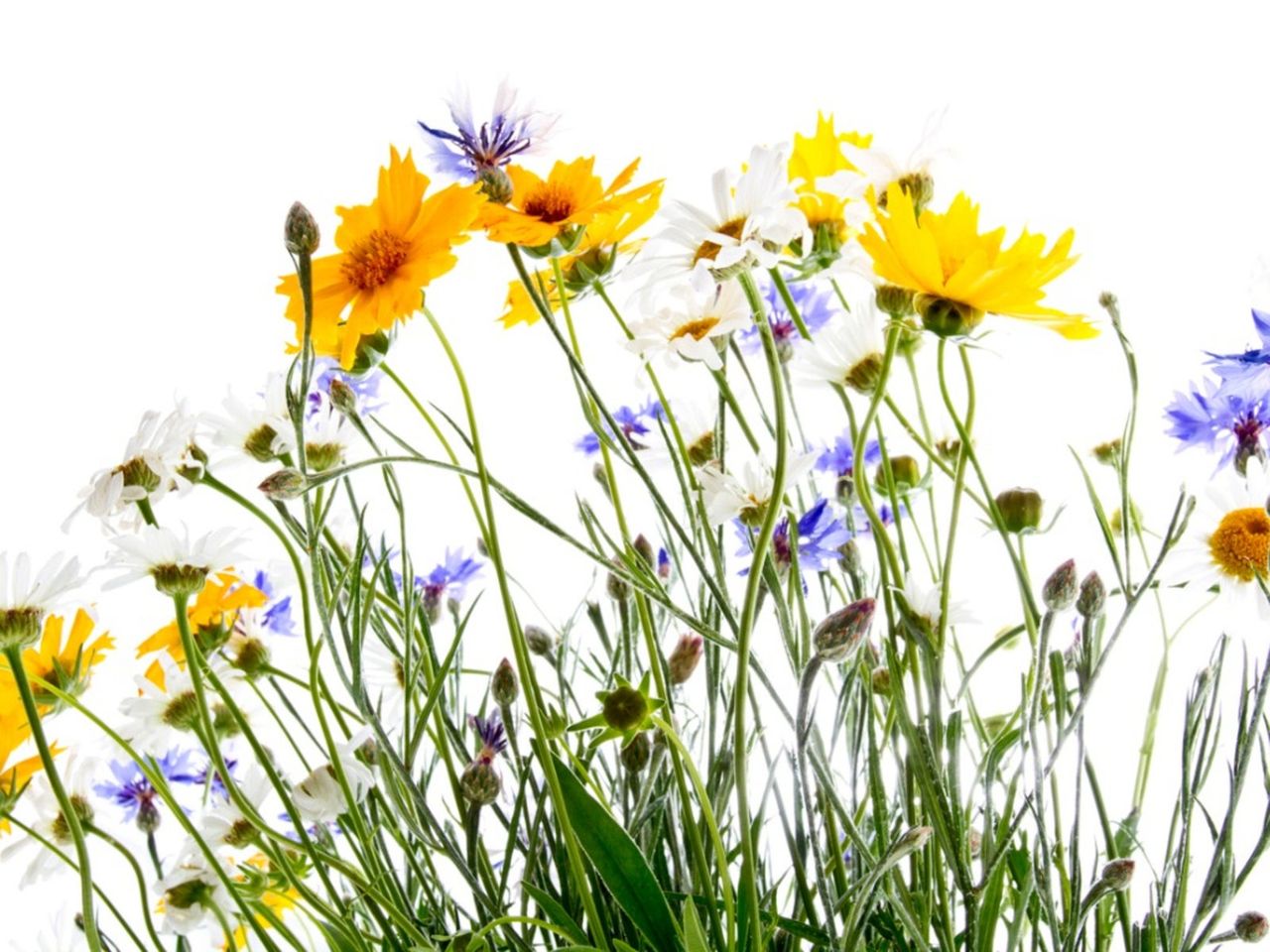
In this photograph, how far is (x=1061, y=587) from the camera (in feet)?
1.23

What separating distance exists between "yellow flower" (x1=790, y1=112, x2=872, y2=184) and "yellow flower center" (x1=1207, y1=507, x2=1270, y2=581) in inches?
6.5

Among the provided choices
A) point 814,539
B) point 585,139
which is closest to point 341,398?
point 814,539

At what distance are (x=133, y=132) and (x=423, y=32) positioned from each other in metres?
0.30

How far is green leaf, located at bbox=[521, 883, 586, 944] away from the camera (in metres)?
0.41

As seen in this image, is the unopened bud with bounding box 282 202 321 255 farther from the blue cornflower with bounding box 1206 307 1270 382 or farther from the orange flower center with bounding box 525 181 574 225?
the blue cornflower with bounding box 1206 307 1270 382

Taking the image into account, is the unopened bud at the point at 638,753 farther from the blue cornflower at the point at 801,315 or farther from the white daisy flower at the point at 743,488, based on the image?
the blue cornflower at the point at 801,315

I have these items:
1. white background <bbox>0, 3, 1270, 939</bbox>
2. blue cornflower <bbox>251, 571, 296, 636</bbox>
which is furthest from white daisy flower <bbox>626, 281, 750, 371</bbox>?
white background <bbox>0, 3, 1270, 939</bbox>

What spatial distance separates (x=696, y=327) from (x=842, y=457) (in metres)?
0.18

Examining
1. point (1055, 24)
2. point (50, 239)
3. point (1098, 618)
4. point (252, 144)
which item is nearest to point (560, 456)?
point (252, 144)

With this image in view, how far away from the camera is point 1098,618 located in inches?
16.9

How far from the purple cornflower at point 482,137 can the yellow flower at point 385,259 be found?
0.09 feet

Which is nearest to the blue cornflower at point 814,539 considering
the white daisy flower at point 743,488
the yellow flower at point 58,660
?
the white daisy flower at point 743,488

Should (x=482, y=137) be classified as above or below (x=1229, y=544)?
above

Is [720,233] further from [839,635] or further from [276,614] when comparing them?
[276,614]
